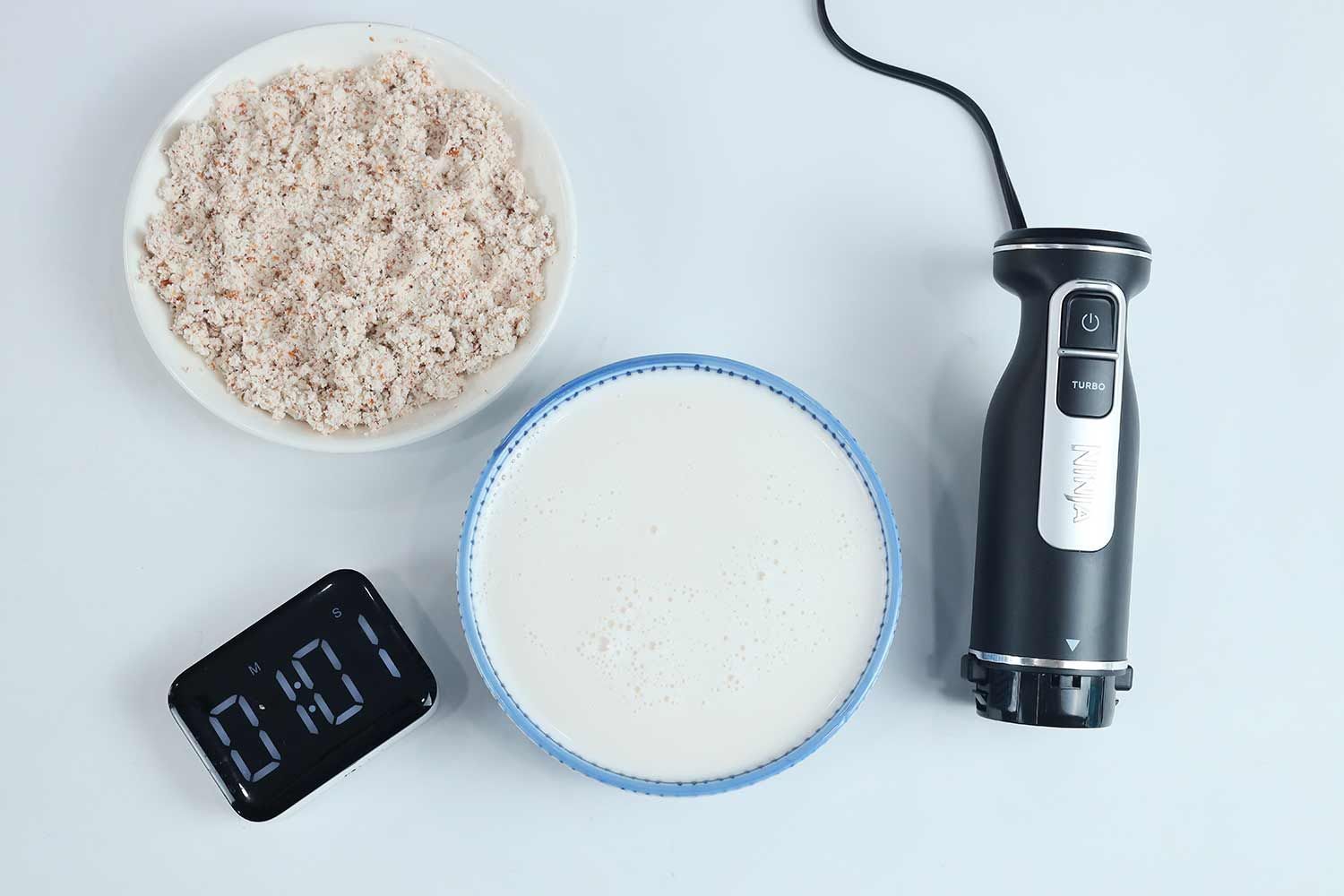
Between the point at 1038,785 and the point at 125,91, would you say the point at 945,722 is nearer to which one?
the point at 1038,785

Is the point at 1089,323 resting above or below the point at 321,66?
below

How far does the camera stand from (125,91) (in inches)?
28.9

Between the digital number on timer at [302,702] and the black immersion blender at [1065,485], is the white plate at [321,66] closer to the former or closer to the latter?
the digital number on timer at [302,702]

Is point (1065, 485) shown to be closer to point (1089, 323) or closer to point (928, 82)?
point (1089, 323)

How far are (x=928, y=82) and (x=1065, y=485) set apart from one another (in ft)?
1.07

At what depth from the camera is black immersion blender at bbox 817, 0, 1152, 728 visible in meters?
0.63

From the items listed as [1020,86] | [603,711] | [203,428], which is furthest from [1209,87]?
[203,428]

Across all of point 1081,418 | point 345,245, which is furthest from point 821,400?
point 345,245

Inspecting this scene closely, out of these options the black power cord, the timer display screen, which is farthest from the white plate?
the black power cord

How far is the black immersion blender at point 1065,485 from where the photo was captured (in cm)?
63

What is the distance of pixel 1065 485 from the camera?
626 millimetres

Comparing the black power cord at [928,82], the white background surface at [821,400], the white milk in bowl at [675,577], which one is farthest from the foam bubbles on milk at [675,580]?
the black power cord at [928,82]

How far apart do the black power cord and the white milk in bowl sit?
0.88 feet

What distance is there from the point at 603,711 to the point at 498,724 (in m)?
0.12
